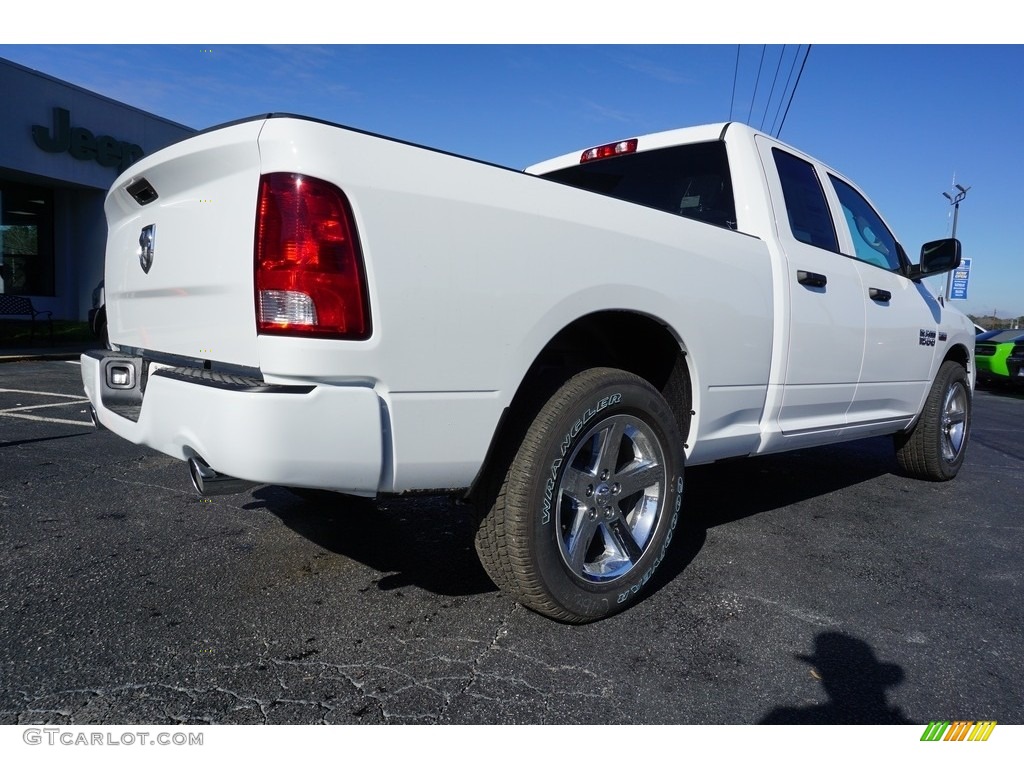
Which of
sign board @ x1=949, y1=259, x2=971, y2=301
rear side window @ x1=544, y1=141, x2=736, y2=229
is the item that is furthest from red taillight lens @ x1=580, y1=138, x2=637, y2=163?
sign board @ x1=949, y1=259, x2=971, y2=301

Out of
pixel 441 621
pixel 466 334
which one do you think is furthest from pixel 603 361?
pixel 441 621

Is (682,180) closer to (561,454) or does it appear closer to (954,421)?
(561,454)

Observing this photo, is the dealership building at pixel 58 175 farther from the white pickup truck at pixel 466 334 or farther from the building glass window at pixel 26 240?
the white pickup truck at pixel 466 334

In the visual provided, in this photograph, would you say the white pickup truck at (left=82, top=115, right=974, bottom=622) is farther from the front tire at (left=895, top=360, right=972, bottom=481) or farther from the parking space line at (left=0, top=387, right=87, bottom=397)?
the parking space line at (left=0, top=387, right=87, bottom=397)

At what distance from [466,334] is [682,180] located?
6.54 ft

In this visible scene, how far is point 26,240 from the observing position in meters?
15.2

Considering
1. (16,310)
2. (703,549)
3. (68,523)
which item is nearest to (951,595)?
(703,549)

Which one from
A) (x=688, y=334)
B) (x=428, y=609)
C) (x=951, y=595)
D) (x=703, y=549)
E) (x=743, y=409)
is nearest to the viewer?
(x=428, y=609)

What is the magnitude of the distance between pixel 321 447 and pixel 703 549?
2.05 metres

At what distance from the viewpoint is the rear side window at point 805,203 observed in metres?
3.48

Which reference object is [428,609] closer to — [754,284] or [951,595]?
[754,284]

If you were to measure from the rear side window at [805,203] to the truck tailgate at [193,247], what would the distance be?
253 centimetres

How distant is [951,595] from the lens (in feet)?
9.36

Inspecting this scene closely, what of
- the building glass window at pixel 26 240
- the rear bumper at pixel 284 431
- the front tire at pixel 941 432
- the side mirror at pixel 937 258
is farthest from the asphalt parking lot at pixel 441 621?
the building glass window at pixel 26 240
